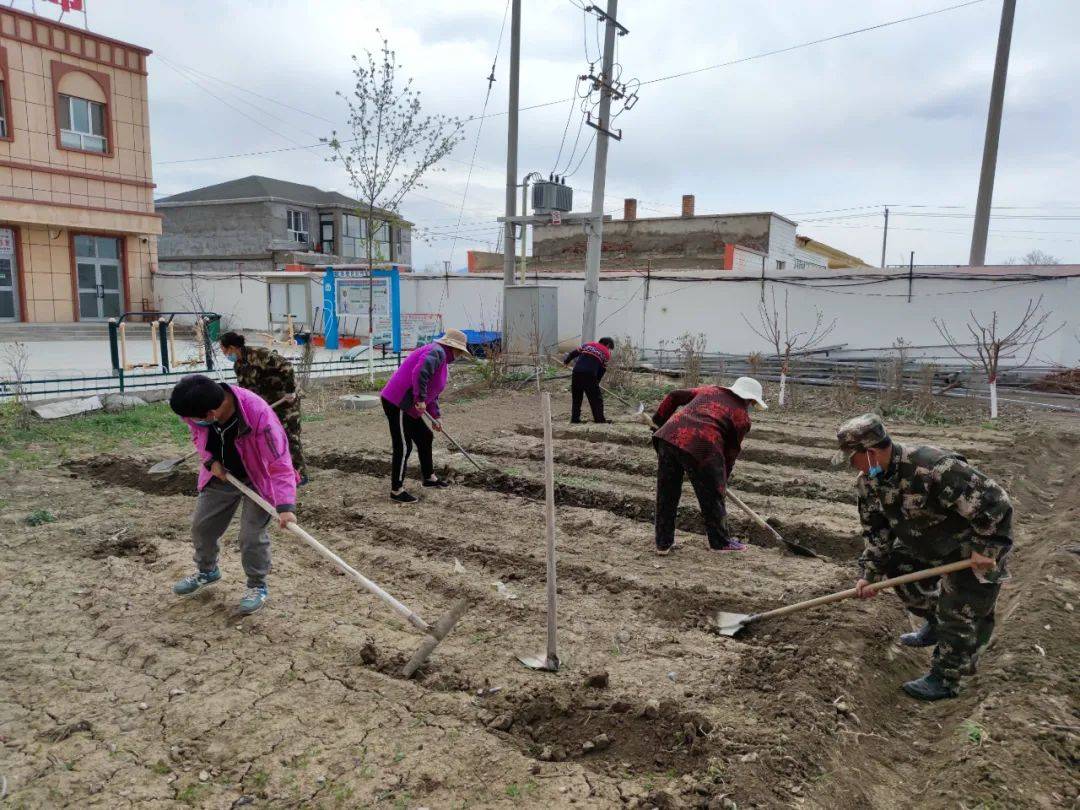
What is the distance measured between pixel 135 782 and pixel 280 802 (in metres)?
0.56

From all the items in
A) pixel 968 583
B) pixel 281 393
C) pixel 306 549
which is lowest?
pixel 306 549

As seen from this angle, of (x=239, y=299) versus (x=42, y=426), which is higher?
(x=239, y=299)

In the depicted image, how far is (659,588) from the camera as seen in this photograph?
459cm

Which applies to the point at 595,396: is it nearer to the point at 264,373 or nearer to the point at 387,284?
the point at 264,373

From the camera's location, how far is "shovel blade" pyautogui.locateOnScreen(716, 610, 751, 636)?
157 inches

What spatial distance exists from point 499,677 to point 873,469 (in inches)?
78.4

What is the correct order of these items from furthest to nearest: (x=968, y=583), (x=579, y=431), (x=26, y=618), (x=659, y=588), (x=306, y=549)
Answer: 1. (x=579, y=431)
2. (x=306, y=549)
3. (x=659, y=588)
4. (x=26, y=618)
5. (x=968, y=583)

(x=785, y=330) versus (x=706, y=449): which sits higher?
(x=785, y=330)

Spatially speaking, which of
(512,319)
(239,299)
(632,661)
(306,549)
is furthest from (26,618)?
(239,299)

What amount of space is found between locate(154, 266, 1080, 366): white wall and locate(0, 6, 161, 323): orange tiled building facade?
19.8 ft

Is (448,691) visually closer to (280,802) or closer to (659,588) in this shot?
(280,802)

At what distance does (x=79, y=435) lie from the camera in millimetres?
8375

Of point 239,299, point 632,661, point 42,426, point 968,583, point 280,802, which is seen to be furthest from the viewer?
point 239,299

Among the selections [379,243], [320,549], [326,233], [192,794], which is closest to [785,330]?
[379,243]
